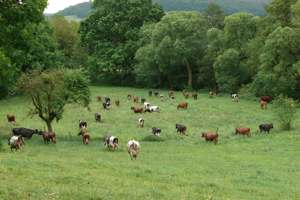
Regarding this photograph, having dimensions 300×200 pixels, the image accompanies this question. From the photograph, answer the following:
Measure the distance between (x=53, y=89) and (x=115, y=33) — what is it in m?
50.6

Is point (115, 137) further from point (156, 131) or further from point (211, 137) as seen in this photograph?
point (211, 137)

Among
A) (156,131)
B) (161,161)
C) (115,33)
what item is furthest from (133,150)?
(115,33)

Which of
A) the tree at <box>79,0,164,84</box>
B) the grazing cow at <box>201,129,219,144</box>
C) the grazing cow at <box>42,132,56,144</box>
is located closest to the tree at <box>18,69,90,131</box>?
the grazing cow at <box>42,132,56,144</box>

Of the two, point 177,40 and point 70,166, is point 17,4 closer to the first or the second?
point 70,166

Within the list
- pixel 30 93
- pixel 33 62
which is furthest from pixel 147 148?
pixel 33 62

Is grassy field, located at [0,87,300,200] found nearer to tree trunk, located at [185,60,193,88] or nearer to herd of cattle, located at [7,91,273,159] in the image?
herd of cattle, located at [7,91,273,159]

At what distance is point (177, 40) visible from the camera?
72938mm

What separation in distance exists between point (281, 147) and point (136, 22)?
54913 millimetres

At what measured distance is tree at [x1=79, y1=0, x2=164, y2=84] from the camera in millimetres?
80875

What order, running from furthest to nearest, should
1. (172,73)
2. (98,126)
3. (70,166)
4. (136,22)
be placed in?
1. (136,22)
2. (172,73)
3. (98,126)
4. (70,166)

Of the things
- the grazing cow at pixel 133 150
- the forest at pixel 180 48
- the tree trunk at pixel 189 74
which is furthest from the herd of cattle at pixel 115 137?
the tree trunk at pixel 189 74

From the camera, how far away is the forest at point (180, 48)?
59094 mm

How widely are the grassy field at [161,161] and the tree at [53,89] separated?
2308 millimetres

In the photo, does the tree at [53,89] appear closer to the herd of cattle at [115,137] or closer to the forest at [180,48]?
the herd of cattle at [115,137]
